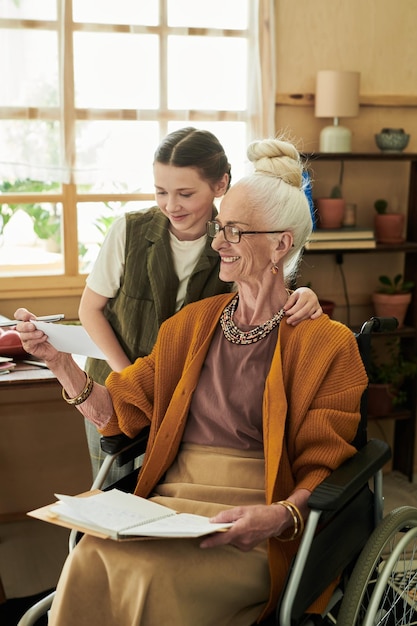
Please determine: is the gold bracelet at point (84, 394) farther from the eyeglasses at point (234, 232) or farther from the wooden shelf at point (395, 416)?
the wooden shelf at point (395, 416)

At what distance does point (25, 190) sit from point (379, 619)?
2.13 meters

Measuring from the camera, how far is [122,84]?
3.17 m

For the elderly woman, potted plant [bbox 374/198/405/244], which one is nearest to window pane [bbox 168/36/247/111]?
potted plant [bbox 374/198/405/244]

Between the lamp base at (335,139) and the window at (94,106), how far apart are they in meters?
0.29

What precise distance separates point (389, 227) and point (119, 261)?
1695mm

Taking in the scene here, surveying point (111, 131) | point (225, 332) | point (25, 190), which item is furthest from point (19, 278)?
point (225, 332)

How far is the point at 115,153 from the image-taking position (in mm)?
3199

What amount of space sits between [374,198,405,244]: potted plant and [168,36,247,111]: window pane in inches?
31.5

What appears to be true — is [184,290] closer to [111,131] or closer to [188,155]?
[188,155]

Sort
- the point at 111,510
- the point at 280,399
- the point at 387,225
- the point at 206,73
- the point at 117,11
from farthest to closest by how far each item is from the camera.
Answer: the point at 387,225, the point at 206,73, the point at 117,11, the point at 280,399, the point at 111,510

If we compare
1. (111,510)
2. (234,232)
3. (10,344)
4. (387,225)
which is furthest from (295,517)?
(387,225)

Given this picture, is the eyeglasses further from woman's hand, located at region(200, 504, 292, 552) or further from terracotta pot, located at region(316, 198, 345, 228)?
terracotta pot, located at region(316, 198, 345, 228)

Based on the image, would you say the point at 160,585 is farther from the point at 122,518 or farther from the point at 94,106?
the point at 94,106

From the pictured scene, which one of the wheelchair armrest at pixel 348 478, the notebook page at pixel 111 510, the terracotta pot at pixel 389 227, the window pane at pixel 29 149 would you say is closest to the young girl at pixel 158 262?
the notebook page at pixel 111 510
